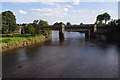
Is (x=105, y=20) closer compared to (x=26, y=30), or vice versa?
(x=26, y=30)

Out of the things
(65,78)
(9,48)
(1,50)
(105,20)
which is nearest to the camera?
(65,78)

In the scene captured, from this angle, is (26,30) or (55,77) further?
(26,30)

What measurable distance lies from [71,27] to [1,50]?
6986cm

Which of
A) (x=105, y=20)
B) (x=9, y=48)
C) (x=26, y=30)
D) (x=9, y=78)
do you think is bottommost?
(x=9, y=78)

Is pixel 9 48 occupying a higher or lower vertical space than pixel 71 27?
lower

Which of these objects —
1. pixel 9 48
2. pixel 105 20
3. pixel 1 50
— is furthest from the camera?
pixel 105 20

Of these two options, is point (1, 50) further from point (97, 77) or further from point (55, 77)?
point (97, 77)

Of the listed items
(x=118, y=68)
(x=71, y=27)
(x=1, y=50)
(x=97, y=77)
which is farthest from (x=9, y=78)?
(x=71, y=27)

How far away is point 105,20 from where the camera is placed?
168375mm

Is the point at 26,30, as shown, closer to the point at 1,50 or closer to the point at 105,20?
the point at 1,50

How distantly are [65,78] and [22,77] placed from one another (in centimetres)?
724

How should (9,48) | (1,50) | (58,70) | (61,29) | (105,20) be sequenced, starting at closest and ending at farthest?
1. (58,70)
2. (1,50)
3. (9,48)
4. (61,29)
5. (105,20)

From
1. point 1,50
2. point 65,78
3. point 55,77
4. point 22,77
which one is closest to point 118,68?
point 65,78

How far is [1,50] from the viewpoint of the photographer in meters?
38.7
